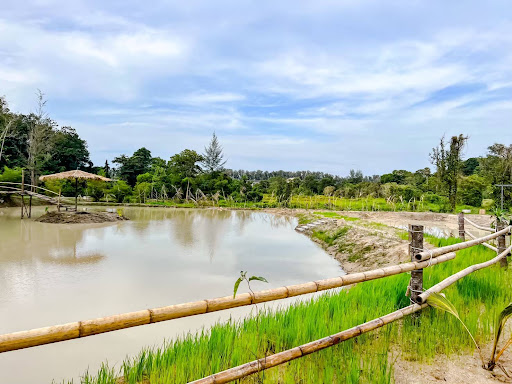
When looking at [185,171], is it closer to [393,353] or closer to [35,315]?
[35,315]

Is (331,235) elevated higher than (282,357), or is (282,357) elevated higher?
(282,357)

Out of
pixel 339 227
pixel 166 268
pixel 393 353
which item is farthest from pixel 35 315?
pixel 339 227

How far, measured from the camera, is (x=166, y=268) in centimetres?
511

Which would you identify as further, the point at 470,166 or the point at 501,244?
the point at 470,166

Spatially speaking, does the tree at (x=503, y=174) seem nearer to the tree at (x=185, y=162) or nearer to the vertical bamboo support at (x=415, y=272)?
the vertical bamboo support at (x=415, y=272)

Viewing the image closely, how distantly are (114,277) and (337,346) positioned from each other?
350 cm

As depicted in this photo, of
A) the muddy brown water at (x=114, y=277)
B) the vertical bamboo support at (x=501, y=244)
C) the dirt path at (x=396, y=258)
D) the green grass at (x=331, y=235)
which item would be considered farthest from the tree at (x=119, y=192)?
the vertical bamboo support at (x=501, y=244)

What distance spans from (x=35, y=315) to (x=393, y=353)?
10.3ft

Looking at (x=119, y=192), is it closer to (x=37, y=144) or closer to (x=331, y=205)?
(x=37, y=144)

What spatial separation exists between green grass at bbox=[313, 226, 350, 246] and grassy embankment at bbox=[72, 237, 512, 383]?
5.20m

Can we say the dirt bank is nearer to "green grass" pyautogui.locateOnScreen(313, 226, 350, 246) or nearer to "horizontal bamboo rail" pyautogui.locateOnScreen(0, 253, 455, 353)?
"green grass" pyautogui.locateOnScreen(313, 226, 350, 246)

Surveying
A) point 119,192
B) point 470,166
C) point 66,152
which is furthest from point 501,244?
point 470,166

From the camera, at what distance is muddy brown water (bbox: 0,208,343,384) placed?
2514 millimetres

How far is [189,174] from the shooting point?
25453 mm
